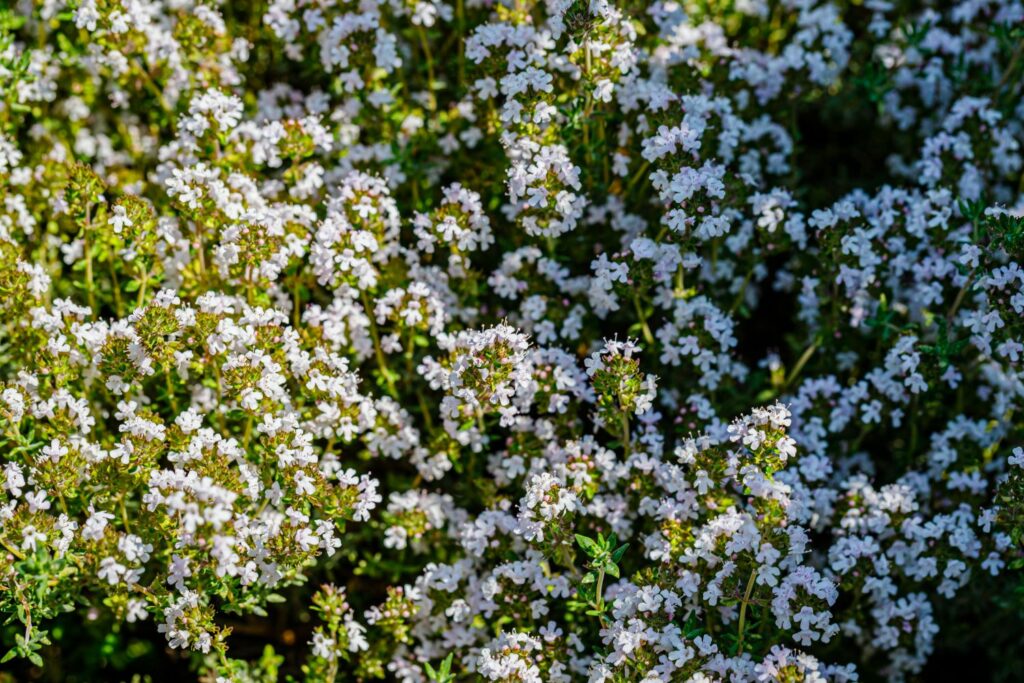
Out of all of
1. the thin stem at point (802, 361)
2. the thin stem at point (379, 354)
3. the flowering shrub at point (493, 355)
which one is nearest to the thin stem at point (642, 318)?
the flowering shrub at point (493, 355)

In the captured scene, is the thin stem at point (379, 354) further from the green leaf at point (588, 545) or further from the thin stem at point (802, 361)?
the thin stem at point (802, 361)

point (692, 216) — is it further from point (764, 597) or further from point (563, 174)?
point (764, 597)

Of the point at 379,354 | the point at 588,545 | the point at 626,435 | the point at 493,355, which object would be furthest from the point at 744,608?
the point at 379,354

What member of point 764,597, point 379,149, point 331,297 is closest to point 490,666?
point 764,597

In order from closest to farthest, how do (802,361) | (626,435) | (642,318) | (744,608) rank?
(744,608) → (626,435) → (642,318) → (802,361)

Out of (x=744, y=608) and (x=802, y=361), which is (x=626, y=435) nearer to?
(x=744, y=608)

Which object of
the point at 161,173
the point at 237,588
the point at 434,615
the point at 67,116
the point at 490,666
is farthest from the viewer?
the point at 67,116

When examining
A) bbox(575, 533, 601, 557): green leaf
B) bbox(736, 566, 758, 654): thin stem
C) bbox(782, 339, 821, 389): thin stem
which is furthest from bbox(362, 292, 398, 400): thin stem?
bbox(782, 339, 821, 389): thin stem

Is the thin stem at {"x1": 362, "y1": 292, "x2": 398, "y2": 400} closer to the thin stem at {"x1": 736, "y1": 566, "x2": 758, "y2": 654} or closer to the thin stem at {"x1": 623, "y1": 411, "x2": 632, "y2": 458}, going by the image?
the thin stem at {"x1": 623, "y1": 411, "x2": 632, "y2": 458}
